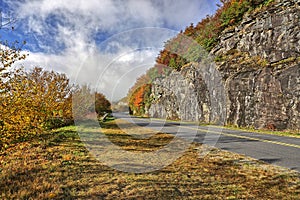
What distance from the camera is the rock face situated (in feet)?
38.8

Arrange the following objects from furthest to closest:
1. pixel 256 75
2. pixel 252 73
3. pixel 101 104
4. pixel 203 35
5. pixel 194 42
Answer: pixel 194 42 < pixel 203 35 < pixel 101 104 < pixel 252 73 < pixel 256 75

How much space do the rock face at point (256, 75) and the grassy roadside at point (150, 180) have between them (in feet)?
26.0

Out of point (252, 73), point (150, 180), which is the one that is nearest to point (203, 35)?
point (252, 73)

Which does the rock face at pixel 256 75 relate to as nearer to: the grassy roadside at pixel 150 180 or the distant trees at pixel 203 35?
the distant trees at pixel 203 35

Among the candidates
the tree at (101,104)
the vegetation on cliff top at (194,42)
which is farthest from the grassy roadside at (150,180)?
the vegetation on cliff top at (194,42)

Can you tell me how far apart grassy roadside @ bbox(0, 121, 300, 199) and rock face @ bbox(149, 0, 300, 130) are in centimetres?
793

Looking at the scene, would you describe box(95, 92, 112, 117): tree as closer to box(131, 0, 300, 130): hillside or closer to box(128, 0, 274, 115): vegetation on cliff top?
box(131, 0, 300, 130): hillside

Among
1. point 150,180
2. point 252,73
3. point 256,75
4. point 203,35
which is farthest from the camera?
point 203,35

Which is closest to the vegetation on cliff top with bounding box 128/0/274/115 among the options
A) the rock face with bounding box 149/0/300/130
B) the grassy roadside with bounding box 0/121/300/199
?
the rock face with bounding box 149/0/300/130

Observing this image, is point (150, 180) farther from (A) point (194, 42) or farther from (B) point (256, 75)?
(A) point (194, 42)

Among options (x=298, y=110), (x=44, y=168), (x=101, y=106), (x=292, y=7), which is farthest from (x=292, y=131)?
→ (x=101, y=106)

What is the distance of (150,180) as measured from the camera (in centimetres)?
426

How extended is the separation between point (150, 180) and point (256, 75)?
12264mm

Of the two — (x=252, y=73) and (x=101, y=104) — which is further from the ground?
(x=252, y=73)
